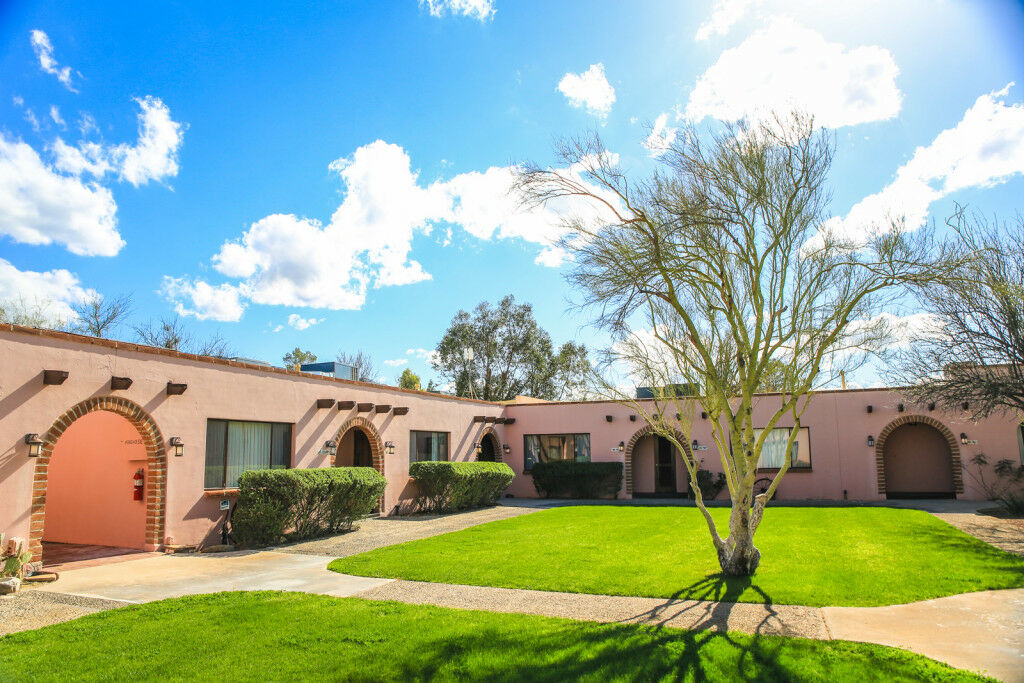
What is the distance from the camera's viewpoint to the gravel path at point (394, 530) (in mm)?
10367

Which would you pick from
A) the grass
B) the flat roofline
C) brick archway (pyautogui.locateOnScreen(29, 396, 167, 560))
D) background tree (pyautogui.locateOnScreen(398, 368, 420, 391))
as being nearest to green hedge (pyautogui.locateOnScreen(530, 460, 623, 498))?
the flat roofline

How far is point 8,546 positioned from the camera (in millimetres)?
7492

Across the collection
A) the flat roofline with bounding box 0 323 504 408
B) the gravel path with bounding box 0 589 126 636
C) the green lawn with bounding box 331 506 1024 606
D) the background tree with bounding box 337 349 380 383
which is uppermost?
the background tree with bounding box 337 349 380 383

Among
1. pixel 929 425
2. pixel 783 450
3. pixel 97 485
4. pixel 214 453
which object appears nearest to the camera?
pixel 97 485

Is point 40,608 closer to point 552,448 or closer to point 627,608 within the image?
point 627,608

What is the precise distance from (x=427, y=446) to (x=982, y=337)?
13.4 m

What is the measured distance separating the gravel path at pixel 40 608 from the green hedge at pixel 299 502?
3.56 metres

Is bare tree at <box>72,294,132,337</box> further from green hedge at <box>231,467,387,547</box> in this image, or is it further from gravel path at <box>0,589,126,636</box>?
gravel path at <box>0,589,126,636</box>

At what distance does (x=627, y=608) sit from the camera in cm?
641

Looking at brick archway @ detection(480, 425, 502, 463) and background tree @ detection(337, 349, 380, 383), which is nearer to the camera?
brick archway @ detection(480, 425, 502, 463)

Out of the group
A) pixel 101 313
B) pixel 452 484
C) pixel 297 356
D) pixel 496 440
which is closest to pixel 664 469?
pixel 496 440

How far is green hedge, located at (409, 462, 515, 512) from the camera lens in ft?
51.2

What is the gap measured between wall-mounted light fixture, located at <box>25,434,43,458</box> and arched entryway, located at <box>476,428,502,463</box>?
14035 millimetres

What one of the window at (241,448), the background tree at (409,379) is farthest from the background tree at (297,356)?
the window at (241,448)
